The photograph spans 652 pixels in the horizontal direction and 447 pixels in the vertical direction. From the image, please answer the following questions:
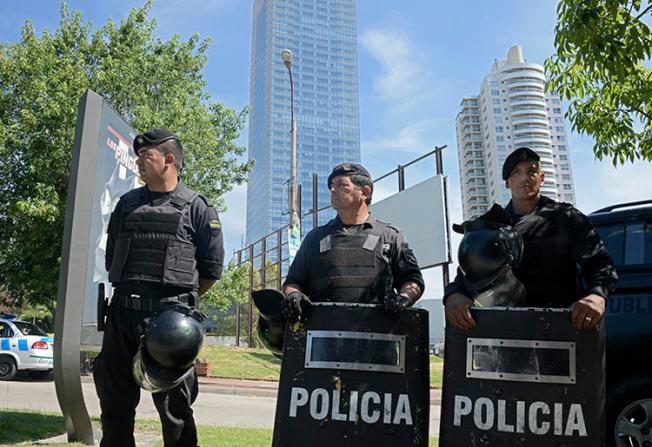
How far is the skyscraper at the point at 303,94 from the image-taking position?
2608 inches

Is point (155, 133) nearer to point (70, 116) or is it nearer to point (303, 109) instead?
point (70, 116)

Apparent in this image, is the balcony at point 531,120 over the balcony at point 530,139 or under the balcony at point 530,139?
over

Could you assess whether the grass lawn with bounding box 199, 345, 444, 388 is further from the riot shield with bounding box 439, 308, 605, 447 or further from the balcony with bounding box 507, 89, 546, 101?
the balcony with bounding box 507, 89, 546, 101

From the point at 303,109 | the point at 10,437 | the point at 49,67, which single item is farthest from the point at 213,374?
the point at 303,109

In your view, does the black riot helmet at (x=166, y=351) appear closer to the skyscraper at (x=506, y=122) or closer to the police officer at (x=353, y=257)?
the police officer at (x=353, y=257)

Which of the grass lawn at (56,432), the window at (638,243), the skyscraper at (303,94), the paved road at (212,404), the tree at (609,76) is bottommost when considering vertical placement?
the paved road at (212,404)

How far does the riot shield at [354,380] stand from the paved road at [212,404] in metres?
4.50

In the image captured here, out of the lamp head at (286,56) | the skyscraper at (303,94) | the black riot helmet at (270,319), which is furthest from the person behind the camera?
the skyscraper at (303,94)

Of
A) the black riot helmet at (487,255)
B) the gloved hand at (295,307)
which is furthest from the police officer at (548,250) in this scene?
the gloved hand at (295,307)

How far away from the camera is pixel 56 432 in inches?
210

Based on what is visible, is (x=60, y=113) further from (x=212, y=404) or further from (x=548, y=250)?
(x=548, y=250)

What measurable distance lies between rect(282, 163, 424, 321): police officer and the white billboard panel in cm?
1219

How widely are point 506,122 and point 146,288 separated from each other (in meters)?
111

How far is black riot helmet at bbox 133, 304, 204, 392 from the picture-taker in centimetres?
262
